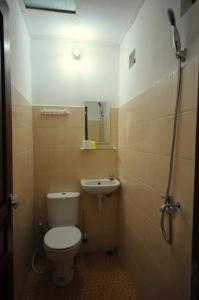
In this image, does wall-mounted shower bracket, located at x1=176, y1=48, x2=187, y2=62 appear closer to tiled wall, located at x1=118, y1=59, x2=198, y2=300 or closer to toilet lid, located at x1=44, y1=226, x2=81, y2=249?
tiled wall, located at x1=118, y1=59, x2=198, y2=300

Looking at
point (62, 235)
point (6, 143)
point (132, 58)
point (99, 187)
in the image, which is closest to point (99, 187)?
point (99, 187)

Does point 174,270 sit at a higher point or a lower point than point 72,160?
lower

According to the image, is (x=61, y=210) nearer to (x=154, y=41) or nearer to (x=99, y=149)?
(x=99, y=149)

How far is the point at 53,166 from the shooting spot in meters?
2.12

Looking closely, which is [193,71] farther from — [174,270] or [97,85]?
[97,85]

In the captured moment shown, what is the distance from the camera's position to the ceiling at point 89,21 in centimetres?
154

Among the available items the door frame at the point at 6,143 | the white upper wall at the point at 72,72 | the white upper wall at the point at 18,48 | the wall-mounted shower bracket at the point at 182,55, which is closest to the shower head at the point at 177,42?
the wall-mounted shower bracket at the point at 182,55

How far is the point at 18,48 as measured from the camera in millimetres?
1519

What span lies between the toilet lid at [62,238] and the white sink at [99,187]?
0.45 meters

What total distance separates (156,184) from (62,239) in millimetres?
1062

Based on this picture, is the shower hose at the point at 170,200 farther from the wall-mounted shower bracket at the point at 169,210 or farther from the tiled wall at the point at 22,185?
the tiled wall at the point at 22,185

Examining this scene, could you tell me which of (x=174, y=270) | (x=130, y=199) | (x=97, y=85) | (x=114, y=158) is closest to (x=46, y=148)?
(x=114, y=158)

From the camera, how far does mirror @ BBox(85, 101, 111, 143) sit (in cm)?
217

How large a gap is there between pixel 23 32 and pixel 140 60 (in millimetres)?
1154
